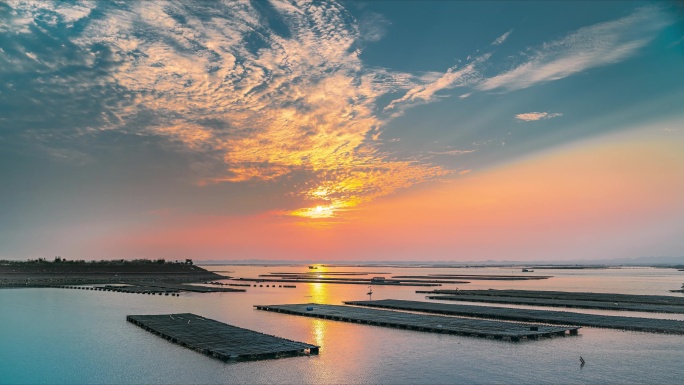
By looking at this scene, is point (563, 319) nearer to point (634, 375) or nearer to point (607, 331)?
point (607, 331)

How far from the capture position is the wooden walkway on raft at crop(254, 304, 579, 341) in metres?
45.4

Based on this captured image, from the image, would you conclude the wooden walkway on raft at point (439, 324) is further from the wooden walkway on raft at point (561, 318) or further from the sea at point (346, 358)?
the wooden walkway on raft at point (561, 318)

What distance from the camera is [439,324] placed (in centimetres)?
5159

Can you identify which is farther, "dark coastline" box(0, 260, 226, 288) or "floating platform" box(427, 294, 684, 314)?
"dark coastline" box(0, 260, 226, 288)

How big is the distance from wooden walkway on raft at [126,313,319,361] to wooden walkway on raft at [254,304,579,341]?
15119 millimetres

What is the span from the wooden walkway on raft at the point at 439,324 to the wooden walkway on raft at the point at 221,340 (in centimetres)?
1512

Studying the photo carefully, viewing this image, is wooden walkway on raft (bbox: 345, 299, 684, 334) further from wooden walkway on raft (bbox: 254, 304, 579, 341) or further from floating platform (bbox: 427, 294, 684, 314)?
floating platform (bbox: 427, 294, 684, 314)

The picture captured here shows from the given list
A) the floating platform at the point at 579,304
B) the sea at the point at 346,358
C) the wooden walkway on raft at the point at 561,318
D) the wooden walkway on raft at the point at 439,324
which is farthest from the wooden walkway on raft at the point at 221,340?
the floating platform at the point at 579,304

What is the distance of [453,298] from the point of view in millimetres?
87812

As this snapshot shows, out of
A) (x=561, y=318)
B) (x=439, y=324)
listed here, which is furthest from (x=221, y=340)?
(x=561, y=318)

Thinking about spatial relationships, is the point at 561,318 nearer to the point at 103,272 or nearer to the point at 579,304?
the point at 579,304

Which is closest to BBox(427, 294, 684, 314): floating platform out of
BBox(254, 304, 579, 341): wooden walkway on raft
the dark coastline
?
BBox(254, 304, 579, 341): wooden walkway on raft

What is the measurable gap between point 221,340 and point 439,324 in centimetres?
2347

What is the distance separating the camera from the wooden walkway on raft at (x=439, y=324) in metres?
45.4
